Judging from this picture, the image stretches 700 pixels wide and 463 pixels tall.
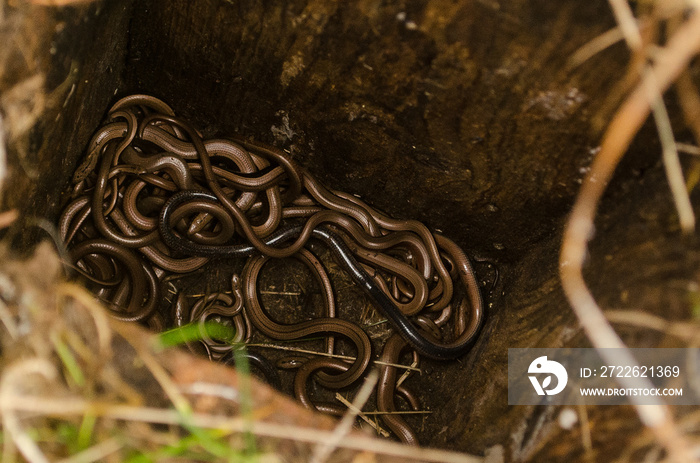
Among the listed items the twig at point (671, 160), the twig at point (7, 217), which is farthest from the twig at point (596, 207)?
the twig at point (7, 217)

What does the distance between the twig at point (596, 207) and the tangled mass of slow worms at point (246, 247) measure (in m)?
1.08

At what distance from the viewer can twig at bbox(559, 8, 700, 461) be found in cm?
215

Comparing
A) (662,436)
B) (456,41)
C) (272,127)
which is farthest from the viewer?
(272,127)

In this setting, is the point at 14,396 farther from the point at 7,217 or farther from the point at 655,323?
the point at 655,323

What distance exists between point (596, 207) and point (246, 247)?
259cm

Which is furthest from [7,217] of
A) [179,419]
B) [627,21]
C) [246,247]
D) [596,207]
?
[596,207]

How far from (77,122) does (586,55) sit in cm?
319

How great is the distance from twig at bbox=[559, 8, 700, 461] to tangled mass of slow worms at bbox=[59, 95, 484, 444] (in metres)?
1.08

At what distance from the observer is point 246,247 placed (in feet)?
13.1

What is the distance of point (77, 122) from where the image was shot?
3342 millimetres

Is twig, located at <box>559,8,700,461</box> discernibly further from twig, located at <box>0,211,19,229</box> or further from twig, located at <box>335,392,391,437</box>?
twig, located at <box>0,211,19,229</box>

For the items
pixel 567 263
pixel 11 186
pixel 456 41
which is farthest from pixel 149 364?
pixel 567 263

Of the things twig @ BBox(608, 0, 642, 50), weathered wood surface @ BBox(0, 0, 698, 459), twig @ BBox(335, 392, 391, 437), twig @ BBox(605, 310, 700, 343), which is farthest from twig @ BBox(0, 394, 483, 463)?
twig @ BBox(608, 0, 642, 50)

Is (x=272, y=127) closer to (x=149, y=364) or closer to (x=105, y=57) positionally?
(x=105, y=57)
